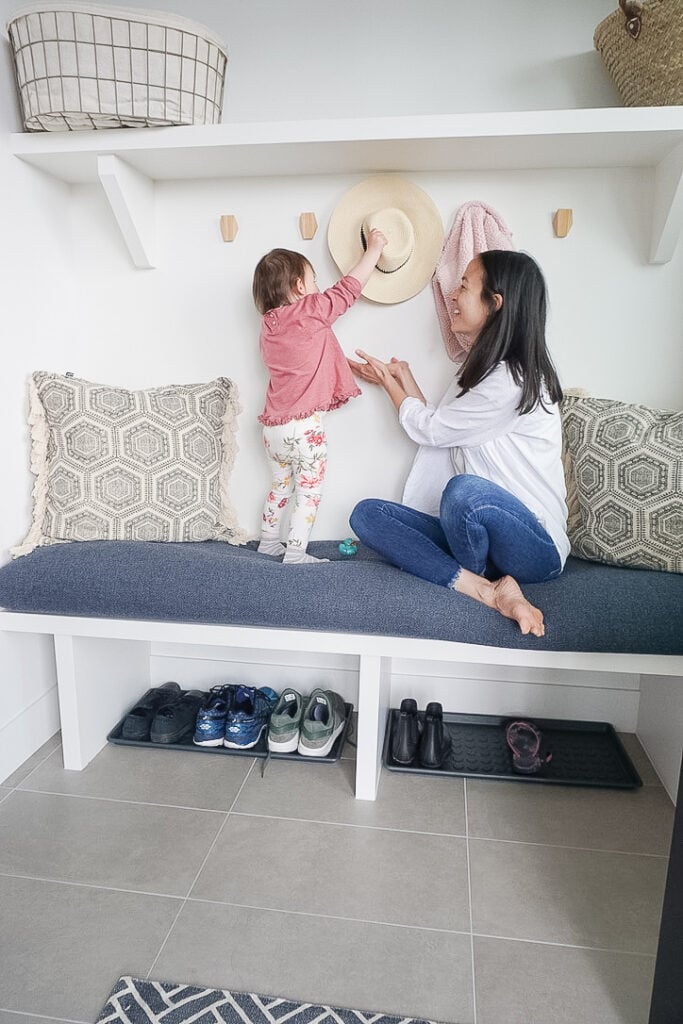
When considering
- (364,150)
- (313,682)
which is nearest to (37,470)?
(313,682)

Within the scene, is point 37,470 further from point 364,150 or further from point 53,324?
point 364,150

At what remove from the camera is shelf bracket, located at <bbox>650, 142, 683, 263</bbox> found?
1759 mm

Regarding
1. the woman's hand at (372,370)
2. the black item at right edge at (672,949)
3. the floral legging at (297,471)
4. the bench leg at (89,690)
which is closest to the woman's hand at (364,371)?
the woman's hand at (372,370)

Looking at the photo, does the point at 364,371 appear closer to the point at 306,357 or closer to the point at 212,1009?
the point at 306,357

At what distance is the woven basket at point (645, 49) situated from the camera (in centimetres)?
158

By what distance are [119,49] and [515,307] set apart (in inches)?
43.1

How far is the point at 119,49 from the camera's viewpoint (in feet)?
5.34

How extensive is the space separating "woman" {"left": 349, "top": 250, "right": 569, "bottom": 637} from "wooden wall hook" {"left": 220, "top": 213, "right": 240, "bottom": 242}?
26.2 inches

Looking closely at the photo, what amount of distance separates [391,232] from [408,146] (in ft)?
0.70

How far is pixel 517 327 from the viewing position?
177 centimetres

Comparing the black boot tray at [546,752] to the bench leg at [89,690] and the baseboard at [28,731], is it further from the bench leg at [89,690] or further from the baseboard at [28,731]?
the baseboard at [28,731]

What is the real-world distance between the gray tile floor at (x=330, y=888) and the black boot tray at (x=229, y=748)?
0.03 meters

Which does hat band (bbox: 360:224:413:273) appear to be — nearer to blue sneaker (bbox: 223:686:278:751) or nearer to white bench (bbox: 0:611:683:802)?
white bench (bbox: 0:611:683:802)

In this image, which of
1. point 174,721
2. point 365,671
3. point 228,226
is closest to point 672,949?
point 365,671
